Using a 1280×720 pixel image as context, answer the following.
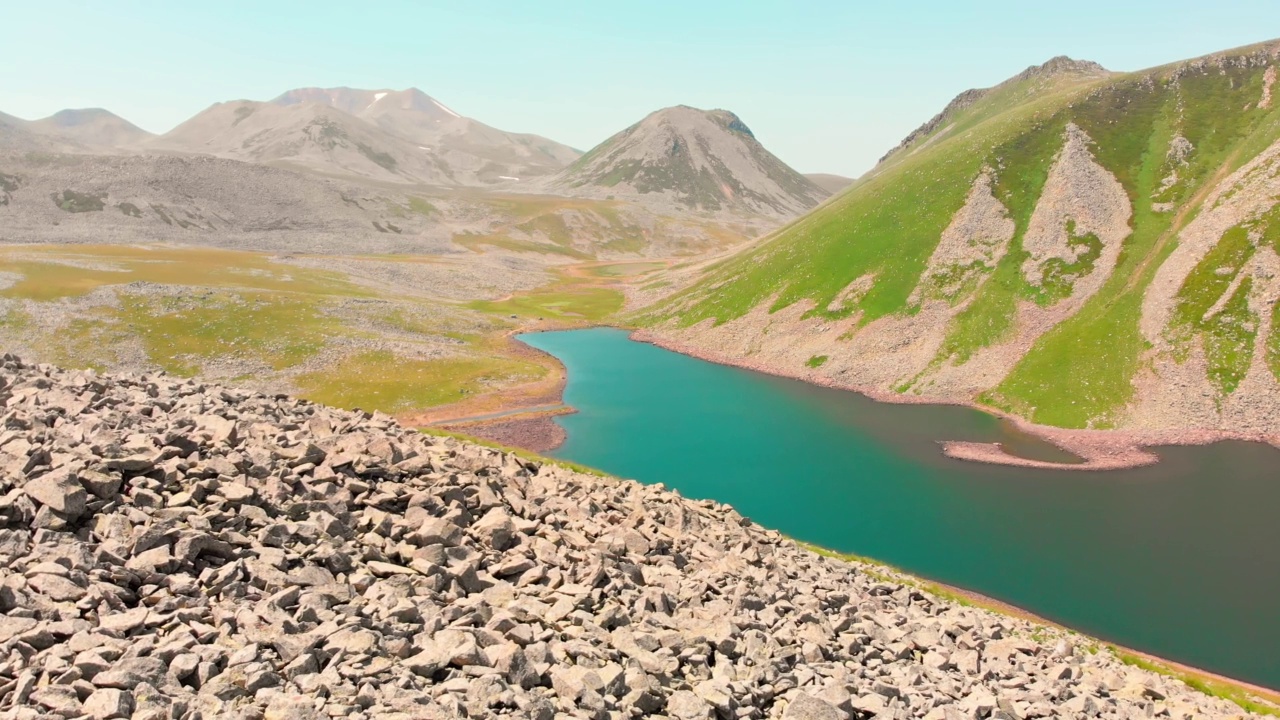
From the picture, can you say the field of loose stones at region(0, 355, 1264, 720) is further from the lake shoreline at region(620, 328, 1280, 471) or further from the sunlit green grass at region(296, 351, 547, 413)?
the sunlit green grass at region(296, 351, 547, 413)

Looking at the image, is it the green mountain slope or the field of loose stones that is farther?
the green mountain slope

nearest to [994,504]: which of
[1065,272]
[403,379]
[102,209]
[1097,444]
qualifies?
[1097,444]

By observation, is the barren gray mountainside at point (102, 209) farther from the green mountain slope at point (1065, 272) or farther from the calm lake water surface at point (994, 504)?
the calm lake water surface at point (994, 504)

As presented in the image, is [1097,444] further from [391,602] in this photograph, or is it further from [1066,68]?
[1066,68]

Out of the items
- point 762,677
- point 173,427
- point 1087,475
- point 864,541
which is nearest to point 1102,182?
point 1087,475

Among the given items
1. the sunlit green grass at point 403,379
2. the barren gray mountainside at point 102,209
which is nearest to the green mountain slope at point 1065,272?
the sunlit green grass at point 403,379

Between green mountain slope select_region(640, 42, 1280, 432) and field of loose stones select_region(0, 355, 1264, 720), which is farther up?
green mountain slope select_region(640, 42, 1280, 432)

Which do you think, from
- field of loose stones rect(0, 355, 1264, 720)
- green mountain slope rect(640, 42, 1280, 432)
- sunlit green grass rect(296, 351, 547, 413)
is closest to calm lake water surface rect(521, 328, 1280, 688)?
green mountain slope rect(640, 42, 1280, 432)
